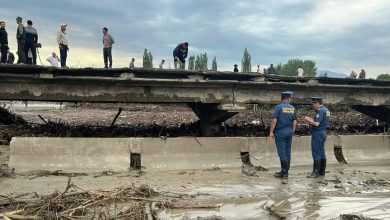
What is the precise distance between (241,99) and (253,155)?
179 cm

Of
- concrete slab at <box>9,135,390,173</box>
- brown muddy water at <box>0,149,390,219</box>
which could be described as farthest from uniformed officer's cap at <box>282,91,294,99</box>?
concrete slab at <box>9,135,390,173</box>

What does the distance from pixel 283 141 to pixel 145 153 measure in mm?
3201

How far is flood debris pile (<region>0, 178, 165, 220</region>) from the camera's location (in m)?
5.89

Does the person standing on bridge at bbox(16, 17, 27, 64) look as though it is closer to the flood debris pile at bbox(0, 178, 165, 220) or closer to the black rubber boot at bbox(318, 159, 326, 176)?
the flood debris pile at bbox(0, 178, 165, 220)

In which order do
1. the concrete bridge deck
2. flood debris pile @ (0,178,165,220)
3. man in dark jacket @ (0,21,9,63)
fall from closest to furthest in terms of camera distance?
flood debris pile @ (0,178,165,220) → the concrete bridge deck → man in dark jacket @ (0,21,9,63)

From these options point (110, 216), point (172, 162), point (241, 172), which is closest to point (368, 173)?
point (241, 172)

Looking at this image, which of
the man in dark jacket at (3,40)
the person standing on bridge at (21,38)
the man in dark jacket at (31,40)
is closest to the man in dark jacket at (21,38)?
the person standing on bridge at (21,38)

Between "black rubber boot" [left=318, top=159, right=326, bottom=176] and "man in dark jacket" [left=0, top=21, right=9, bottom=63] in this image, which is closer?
"black rubber boot" [left=318, top=159, right=326, bottom=176]

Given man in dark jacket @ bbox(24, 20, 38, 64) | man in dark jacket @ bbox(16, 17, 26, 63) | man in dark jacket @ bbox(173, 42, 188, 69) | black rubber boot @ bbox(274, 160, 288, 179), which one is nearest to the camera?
black rubber boot @ bbox(274, 160, 288, 179)

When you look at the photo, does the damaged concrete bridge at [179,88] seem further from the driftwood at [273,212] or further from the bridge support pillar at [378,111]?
the driftwood at [273,212]

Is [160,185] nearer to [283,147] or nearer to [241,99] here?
[283,147]

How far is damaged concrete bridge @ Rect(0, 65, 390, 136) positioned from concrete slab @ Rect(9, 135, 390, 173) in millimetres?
1368

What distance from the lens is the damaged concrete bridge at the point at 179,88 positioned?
36.5 ft

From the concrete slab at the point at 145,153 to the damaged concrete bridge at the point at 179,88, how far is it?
1368 mm
